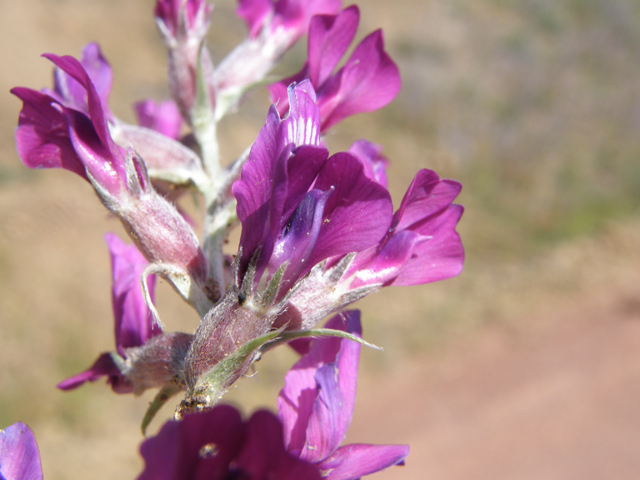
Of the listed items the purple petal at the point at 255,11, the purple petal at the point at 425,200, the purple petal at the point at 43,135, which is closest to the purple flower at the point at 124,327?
the purple petal at the point at 43,135

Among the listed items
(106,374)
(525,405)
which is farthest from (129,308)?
(525,405)

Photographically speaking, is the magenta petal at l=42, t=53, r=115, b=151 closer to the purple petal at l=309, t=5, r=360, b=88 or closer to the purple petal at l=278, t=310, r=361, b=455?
the purple petal at l=309, t=5, r=360, b=88

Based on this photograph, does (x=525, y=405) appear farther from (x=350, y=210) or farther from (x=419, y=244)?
(x=350, y=210)

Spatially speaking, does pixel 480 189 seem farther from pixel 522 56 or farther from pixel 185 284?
pixel 185 284

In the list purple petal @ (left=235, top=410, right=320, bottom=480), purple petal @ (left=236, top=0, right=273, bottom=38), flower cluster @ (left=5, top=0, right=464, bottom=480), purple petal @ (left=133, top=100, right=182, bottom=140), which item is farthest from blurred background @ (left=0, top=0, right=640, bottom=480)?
purple petal @ (left=235, top=410, right=320, bottom=480)

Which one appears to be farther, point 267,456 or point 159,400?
point 159,400
